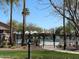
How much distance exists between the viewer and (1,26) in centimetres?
4875

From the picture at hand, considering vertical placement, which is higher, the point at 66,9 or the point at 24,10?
the point at 24,10

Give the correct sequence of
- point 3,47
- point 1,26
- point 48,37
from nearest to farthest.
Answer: point 3,47, point 1,26, point 48,37

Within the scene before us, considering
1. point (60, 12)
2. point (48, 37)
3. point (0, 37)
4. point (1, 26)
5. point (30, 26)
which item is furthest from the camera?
point (30, 26)

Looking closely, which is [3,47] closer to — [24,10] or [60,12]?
[24,10]

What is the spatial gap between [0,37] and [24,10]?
6149 mm

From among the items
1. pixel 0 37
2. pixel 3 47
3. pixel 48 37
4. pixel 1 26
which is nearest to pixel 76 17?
pixel 3 47

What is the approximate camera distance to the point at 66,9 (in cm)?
1128

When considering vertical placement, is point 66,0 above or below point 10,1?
below

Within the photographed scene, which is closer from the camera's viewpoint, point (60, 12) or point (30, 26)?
point (60, 12)

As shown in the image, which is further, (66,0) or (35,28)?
(35,28)

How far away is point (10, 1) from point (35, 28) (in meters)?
70.4

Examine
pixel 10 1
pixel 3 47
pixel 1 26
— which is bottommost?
pixel 3 47

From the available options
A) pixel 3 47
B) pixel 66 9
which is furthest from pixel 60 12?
pixel 3 47

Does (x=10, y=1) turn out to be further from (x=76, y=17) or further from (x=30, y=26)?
(x=30, y=26)
